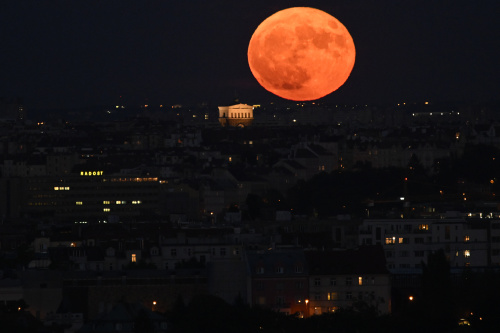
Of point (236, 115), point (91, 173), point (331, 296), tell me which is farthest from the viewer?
point (236, 115)

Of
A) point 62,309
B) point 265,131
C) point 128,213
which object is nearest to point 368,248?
point 62,309

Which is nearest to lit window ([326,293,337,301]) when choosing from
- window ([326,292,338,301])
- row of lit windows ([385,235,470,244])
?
window ([326,292,338,301])

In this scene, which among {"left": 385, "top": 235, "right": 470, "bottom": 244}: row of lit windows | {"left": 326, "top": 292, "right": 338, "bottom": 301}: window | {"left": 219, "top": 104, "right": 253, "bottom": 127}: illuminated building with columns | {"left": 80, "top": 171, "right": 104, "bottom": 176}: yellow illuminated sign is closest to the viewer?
{"left": 326, "top": 292, "right": 338, "bottom": 301}: window

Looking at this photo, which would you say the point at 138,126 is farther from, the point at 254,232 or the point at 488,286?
the point at 488,286

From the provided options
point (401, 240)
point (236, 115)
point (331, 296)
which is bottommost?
point (331, 296)

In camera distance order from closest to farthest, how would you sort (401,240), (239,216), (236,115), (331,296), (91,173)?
(331,296), (401,240), (239,216), (91,173), (236,115)

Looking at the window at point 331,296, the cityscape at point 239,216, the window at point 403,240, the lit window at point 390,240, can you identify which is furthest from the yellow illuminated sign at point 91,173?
the window at point 331,296

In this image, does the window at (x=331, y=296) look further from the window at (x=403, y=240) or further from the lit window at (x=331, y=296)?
the window at (x=403, y=240)

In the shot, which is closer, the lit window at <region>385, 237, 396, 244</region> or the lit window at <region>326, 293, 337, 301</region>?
the lit window at <region>326, 293, 337, 301</region>

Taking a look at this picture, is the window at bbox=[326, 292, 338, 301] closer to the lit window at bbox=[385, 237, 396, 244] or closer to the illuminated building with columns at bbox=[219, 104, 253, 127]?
the lit window at bbox=[385, 237, 396, 244]

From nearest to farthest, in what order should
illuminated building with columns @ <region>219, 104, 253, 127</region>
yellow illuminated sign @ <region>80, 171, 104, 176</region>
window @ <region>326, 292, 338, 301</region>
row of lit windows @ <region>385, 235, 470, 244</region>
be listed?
window @ <region>326, 292, 338, 301</region> < row of lit windows @ <region>385, 235, 470, 244</region> < yellow illuminated sign @ <region>80, 171, 104, 176</region> < illuminated building with columns @ <region>219, 104, 253, 127</region>

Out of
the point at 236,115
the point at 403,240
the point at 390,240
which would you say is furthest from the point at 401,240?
the point at 236,115

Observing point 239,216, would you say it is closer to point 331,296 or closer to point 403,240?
point 403,240
